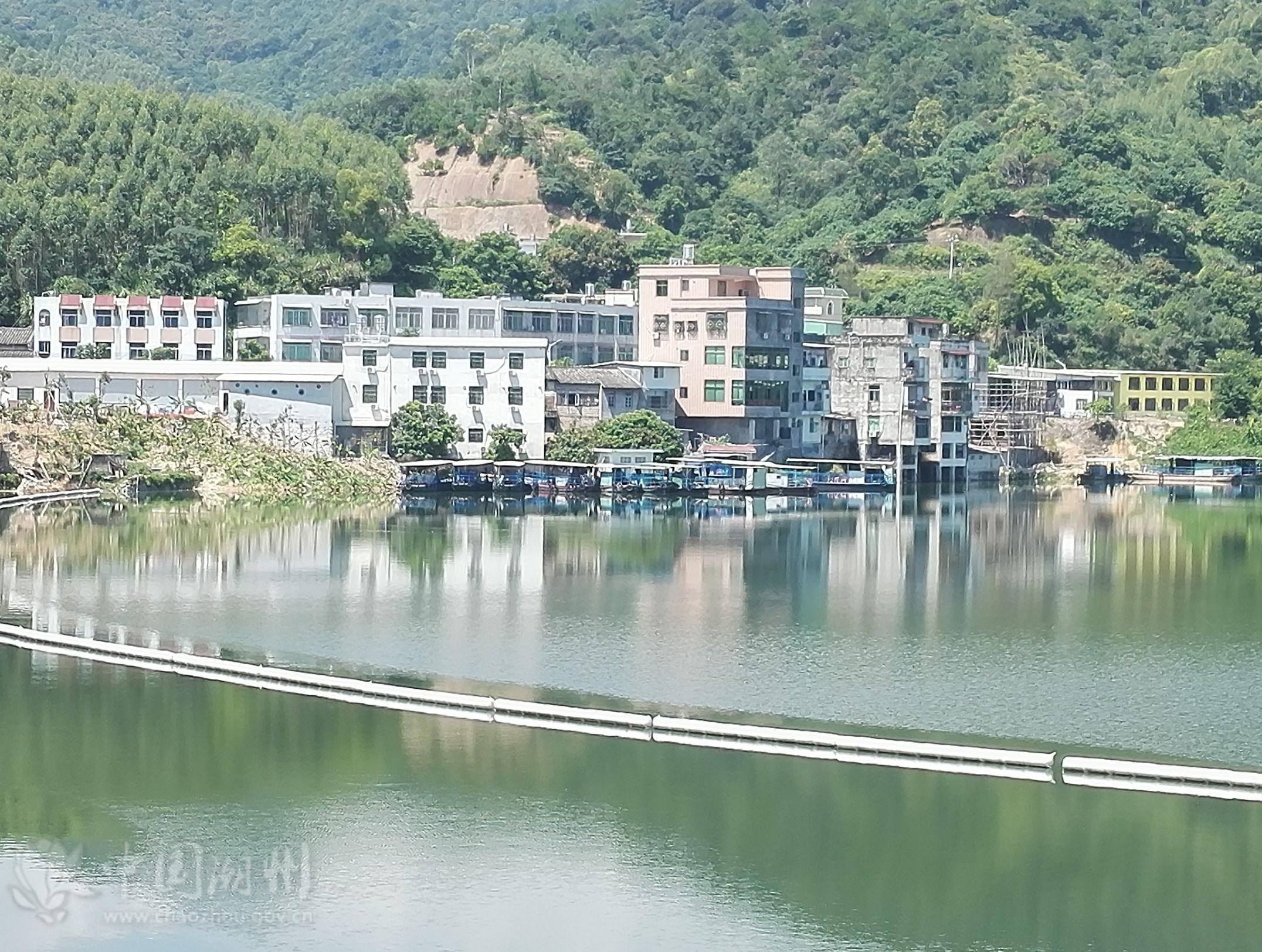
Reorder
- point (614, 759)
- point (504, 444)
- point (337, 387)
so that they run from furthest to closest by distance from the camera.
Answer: point (504, 444), point (337, 387), point (614, 759)

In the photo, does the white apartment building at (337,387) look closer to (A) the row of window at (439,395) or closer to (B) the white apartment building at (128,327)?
(A) the row of window at (439,395)

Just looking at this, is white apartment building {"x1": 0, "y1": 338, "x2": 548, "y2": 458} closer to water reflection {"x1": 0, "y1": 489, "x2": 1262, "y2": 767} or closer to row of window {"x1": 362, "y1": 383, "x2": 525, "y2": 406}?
row of window {"x1": 362, "y1": 383, "x2": 525, "y2": 406}

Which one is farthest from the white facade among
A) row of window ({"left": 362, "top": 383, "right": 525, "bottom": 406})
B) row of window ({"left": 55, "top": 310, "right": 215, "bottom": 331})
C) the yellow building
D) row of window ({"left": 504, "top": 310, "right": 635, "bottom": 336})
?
the yellow building

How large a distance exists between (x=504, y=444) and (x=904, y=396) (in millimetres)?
10635

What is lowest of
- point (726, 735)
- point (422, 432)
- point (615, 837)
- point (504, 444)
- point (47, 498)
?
point (615, 837)

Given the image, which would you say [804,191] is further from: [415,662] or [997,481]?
[415,662]

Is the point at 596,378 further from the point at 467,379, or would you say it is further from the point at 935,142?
the point at 935,142

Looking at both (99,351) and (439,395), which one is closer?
(439,395)

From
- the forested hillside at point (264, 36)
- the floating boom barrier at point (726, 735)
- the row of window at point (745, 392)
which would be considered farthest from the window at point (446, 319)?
the forested hillside at point (264, 36)

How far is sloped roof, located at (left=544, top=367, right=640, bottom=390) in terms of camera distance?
4494 cm

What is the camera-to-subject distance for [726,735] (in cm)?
1786

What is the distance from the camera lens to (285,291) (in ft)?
163

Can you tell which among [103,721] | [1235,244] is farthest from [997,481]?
[103,721]

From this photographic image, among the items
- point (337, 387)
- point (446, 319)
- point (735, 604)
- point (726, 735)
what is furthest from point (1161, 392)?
point (726, 735)
